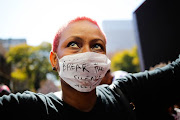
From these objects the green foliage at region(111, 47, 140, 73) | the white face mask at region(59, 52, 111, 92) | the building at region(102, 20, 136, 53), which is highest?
the building at region(102, 20, 136, 53)

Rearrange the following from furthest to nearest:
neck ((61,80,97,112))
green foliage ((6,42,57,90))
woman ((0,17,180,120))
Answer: green foliage ((6,42,57,90)), neck ((61,80,97,112)), woman ((0,17,180,120))

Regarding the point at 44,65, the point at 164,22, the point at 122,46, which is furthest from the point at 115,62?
the point at 164,22

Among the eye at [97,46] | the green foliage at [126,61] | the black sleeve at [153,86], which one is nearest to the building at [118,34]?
the green foliage at [126,61]

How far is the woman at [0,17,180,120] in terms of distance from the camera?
3.98 ft

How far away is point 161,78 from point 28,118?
49.2 inches

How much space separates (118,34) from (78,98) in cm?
6647

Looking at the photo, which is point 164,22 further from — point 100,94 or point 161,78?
point 100,94

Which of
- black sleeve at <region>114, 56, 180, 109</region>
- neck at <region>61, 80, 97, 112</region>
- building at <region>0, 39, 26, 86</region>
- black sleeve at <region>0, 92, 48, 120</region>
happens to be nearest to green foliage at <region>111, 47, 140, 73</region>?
building at <region>0, 39, 26, 86</region>

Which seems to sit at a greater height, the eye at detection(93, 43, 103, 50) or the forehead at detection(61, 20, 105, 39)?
the forehead at detection(61, 20, 105, 39)

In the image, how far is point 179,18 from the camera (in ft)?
8.42

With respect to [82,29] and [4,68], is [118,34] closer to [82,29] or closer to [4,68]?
[4,68]

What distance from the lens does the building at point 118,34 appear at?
62594 mm

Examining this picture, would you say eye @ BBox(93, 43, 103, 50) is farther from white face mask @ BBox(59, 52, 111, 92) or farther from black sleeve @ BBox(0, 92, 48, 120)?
black sleeve @ BBox(0, 92, 48, 120)

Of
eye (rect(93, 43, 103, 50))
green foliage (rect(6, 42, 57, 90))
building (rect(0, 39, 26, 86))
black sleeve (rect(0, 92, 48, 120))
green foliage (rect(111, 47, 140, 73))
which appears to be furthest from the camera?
green foliage (rect(111, 47, 140, 73))
